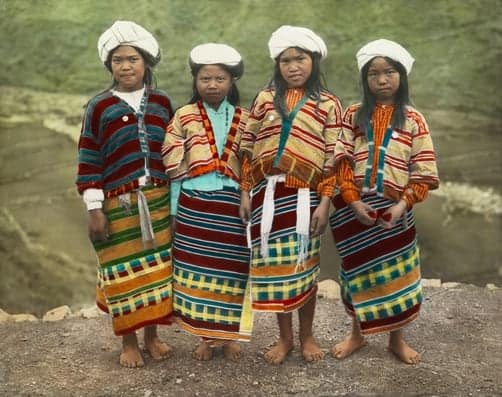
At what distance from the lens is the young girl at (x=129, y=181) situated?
2619mm

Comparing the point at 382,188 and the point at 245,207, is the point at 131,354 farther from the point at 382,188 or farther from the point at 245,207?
the point at 382,188

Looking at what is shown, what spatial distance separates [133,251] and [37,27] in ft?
8.43

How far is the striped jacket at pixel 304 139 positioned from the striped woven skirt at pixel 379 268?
0.20 m

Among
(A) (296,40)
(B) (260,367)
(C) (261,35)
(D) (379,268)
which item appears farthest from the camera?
(C) (261,35)

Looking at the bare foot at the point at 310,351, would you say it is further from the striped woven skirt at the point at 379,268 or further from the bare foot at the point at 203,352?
the bare foot at the point at 203,352

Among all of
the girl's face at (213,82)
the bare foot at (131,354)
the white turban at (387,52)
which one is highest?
the white turban at (387,52)

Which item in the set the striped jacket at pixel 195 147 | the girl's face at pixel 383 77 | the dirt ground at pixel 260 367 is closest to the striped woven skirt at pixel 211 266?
the striped jacket at pixel 195 147

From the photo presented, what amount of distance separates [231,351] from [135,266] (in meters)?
0.61

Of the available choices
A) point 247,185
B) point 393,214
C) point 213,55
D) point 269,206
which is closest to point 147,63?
point 213,55

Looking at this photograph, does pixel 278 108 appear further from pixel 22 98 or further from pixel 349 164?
pixel 22 98

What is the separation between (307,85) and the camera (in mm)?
2627

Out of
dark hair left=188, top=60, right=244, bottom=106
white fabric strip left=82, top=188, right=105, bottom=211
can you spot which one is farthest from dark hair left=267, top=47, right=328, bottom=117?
white fabric strip left=82, top=188, right=105, bottom=211

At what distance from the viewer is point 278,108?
2.59 meters

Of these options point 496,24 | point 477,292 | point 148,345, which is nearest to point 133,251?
point 148,345
